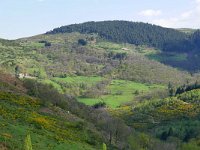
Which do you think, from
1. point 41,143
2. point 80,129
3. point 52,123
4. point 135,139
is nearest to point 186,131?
point 135,139

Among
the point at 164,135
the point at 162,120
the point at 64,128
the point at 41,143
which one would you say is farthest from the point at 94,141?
the point at 162,120

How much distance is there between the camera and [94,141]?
8994 cm

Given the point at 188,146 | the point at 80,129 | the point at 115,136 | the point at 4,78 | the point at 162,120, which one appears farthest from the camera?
the point at 162,120

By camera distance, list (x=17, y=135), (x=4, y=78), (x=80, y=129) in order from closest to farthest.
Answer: (x=17, y=135), (x=80, y=129), (x=4, y=78)

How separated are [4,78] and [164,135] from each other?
202 ft

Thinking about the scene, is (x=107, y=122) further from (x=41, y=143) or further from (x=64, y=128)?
(x=41, y=143)

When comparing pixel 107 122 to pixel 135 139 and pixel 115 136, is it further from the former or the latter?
pixel 135 139

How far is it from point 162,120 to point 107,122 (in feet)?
278

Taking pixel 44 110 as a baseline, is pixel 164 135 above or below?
below

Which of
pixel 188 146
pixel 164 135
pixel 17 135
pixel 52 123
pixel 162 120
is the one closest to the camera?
pixel 17 135

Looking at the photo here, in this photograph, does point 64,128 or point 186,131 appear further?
point 186,131

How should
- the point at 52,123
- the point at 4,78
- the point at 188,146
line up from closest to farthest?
1. the point at 52,123
2. the point at 188,146
3. the point at 4,78

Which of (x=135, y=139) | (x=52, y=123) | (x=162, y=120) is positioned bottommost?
(x=162, y=120)

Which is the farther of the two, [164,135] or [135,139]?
[164,135]
